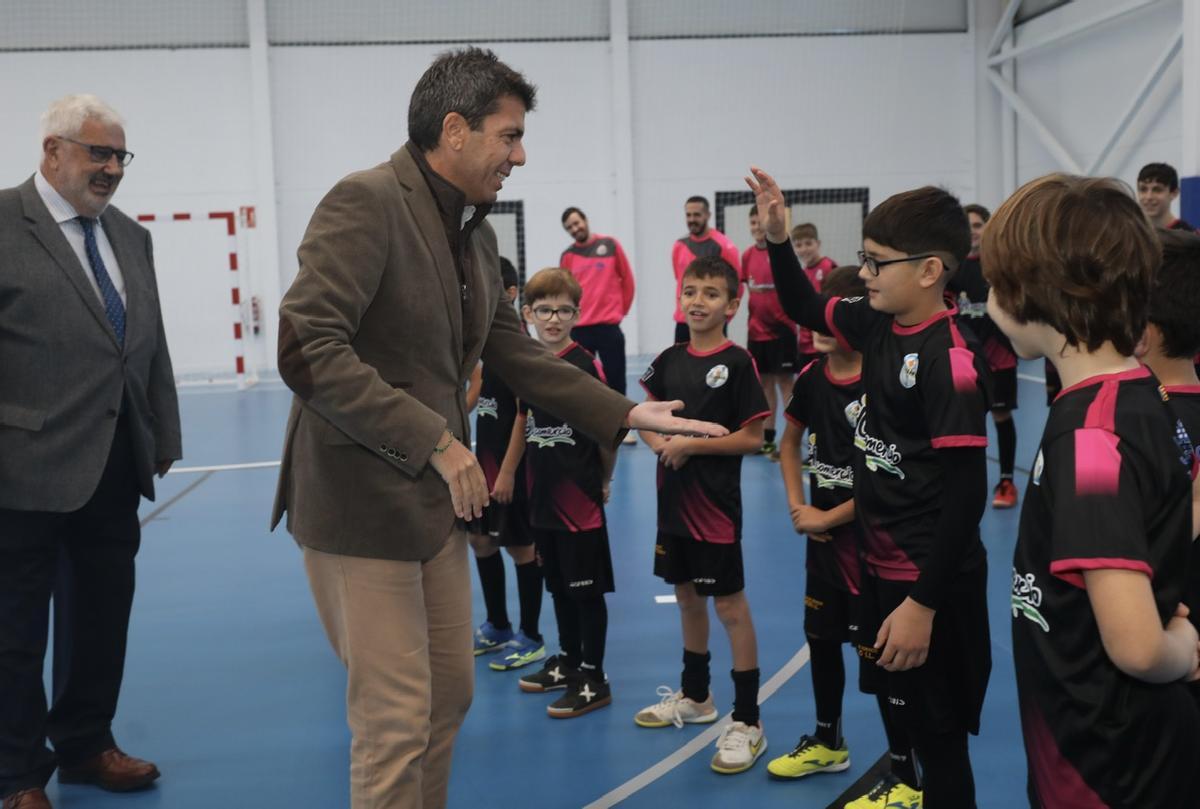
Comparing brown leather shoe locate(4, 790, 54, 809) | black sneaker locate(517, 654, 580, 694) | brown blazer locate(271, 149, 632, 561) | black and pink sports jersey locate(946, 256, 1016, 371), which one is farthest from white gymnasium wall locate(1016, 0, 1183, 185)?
brown leather shoe locate(4, 790, 54, 809)

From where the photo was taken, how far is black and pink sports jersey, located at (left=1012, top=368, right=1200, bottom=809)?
1575 mm

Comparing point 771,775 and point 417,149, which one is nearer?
point 417,149

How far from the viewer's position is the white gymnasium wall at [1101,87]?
12375 millimetres

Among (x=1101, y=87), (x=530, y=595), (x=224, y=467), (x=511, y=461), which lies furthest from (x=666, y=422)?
(x=1101, y=87)

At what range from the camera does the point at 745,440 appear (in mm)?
3602

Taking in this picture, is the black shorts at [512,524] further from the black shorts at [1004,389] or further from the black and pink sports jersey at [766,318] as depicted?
the black and pink sports jersey at [766,318]

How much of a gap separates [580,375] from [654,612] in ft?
8.58

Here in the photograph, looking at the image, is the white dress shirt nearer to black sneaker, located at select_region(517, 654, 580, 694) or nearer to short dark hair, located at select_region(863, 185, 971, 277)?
black sneaker, located at select_region(517, 654, 580, 694)

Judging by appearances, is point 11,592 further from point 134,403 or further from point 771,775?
point 771,775

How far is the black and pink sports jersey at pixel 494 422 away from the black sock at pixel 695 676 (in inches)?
45.6

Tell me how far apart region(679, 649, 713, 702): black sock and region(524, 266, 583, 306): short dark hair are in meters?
1.31

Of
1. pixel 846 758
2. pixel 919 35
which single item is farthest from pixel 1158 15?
pixel 846 758

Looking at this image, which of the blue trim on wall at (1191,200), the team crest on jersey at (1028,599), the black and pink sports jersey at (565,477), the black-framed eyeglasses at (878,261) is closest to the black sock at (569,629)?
the black and pink sports jersey at (565,477)

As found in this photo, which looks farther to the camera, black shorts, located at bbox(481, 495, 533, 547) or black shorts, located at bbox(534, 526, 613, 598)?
black shorts, located at bbox(481, 495, 533, 547)
